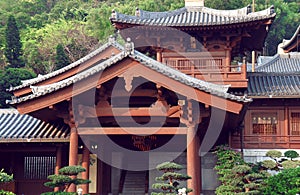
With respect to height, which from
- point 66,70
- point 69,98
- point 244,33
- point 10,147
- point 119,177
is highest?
point 244,33

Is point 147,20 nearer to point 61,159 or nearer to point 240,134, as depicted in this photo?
point 240,134

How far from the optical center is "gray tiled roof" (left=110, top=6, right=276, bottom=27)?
73.5 ft

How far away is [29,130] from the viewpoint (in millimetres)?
18453

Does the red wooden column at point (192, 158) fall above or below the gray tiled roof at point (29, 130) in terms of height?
below

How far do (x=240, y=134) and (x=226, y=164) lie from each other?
569 centimetres

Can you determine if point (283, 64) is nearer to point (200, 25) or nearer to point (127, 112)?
point (200, 25)

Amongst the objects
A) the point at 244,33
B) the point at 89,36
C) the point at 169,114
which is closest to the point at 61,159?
the point at 169,114

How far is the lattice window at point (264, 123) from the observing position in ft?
74.9

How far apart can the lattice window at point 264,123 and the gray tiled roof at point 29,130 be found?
9.78 meters

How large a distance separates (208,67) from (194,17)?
3053 mm

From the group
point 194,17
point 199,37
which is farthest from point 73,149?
point 194,17

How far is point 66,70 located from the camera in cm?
2375

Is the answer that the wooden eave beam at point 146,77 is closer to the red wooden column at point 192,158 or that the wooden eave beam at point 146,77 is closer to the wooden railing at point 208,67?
the red wooden column at point 192,158

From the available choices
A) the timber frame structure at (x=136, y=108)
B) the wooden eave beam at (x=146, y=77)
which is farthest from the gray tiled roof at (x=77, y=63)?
the wooden eave beam at (x=146, y=77)
